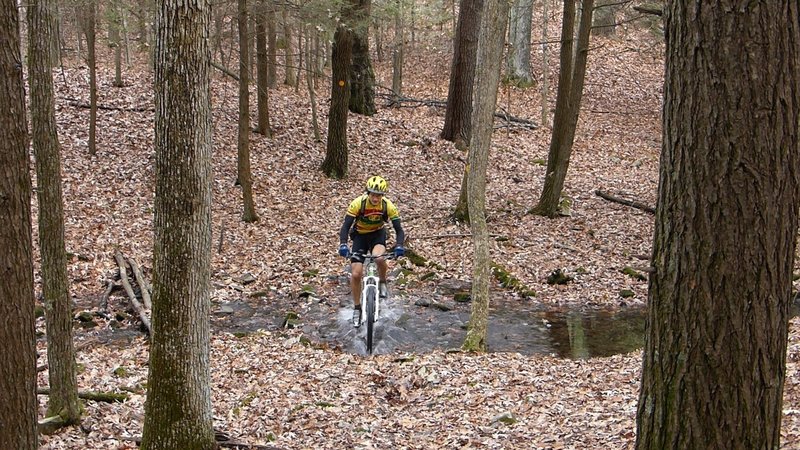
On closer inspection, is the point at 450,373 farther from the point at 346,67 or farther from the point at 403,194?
the point at 346,67

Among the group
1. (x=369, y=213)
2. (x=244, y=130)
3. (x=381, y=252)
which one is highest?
(x=244, y=130)

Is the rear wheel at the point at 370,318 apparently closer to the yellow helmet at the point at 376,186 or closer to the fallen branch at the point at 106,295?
the yellow helmet at the point at 376,186

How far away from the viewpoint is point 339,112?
61.0 feet

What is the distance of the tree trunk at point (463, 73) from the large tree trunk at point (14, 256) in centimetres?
1802

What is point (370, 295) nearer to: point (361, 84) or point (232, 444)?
point (232, 444)

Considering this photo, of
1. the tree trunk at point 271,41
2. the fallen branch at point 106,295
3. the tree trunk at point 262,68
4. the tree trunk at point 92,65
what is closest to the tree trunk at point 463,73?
the tree trunk at point 271,41

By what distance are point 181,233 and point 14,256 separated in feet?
5.67

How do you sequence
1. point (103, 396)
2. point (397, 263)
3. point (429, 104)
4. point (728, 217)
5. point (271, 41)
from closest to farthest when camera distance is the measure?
point (728, 217)
point (103, 396)
point (397, 263)
point (271, 41)
point (429, 104)

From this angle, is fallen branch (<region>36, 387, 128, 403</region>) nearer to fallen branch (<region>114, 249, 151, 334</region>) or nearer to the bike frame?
fallen branch (<region>114, 249, 151, 334</region>)

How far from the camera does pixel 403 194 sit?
18.2 metres

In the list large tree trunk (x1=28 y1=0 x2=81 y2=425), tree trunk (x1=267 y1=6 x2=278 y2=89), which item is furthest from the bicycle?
tree trunk (x1=267 y1=6 x2=278 y2=89)

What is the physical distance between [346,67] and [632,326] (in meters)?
11.0

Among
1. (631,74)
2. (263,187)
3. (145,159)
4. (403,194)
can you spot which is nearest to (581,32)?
(403,194)

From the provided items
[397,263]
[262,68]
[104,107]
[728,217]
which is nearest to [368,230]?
[397,263]
